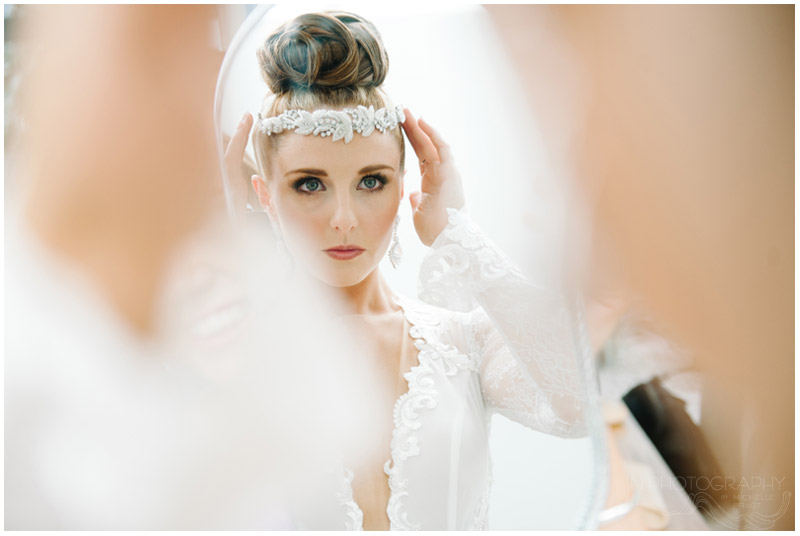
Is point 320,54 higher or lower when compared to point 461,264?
higher

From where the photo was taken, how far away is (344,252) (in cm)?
92

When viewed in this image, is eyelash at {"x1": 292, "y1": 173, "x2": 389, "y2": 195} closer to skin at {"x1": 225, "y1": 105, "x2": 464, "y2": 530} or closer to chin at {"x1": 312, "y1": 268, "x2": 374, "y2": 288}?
skin at {"x1": 225, "y1": 105, "x2": 464, "y2": 530}

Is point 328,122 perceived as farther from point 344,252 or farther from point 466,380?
point 466,380

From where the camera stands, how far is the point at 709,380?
51cm

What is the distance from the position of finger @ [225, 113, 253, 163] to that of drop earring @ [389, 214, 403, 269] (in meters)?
0.24

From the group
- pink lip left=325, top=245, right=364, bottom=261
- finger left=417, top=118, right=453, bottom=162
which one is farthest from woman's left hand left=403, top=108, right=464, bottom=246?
pink lip left=325, top=245, right=364, bottom=261

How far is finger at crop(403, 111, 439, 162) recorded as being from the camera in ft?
Answer: 3.01

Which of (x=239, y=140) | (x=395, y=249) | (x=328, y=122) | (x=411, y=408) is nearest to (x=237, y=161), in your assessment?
(x=239, y=140)

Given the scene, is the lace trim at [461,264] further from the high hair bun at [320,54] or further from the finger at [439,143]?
the high hair bun at [320,54]

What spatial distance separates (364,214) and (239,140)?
0.21 meters

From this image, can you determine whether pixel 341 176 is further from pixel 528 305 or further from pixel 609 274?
pixel 609 274

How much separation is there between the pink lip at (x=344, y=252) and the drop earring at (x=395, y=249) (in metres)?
0.05

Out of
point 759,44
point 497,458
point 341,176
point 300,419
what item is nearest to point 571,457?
point 497,458

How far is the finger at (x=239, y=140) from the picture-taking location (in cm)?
88
